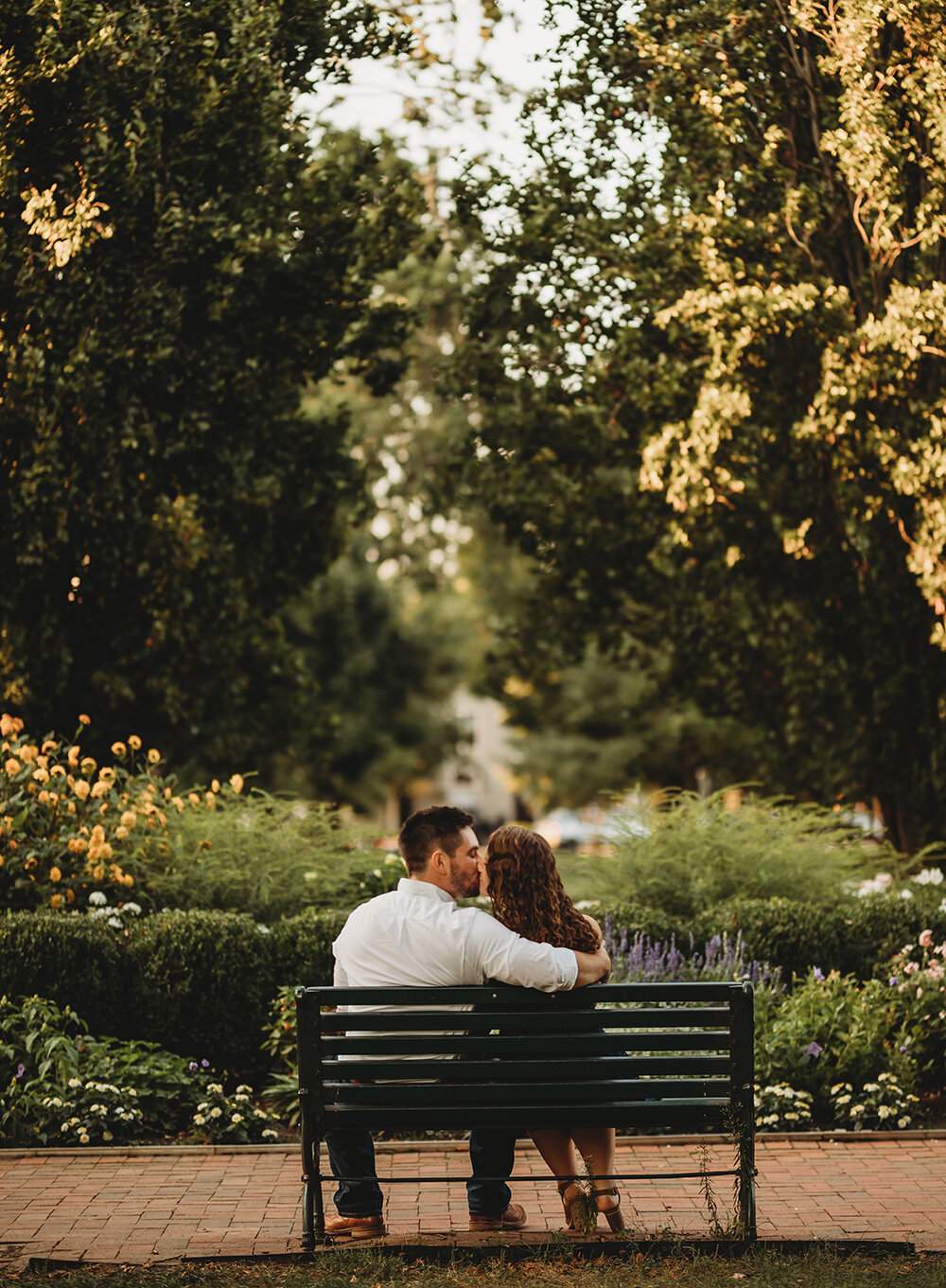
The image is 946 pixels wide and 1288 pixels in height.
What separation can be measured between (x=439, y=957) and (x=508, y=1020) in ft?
1.01

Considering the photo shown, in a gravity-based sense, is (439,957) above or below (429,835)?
below

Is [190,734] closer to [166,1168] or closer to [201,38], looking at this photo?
[201,38]

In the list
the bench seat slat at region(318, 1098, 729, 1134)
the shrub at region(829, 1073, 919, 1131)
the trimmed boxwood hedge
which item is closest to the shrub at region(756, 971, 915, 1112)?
the shrub at region(829, 1073, 919, 1131)

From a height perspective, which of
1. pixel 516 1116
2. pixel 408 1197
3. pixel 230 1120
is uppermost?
pixel 516 1116

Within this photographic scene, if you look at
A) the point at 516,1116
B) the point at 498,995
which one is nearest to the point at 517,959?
the point at 498,995

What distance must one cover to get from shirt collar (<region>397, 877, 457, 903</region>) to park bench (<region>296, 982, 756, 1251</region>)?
33 cm

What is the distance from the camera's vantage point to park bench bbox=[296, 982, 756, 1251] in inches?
184

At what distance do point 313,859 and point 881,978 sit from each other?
336 cm

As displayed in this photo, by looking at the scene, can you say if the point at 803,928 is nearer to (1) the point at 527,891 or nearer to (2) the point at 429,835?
(1) the point at 527,891

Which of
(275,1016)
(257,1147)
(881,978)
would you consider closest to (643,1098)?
(257,1147)

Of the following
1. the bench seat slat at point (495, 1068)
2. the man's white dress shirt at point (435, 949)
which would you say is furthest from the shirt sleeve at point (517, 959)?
the bench seat slat at point (495, 1068)

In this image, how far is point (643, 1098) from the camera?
4.72m

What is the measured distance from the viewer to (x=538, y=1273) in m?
4.38

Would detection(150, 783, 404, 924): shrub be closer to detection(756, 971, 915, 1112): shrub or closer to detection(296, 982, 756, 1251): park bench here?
detection(756, 971, 915, 1112): shrub
